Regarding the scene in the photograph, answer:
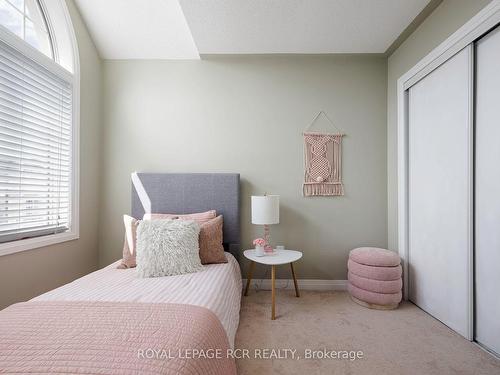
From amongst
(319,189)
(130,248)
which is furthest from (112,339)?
(319,189)

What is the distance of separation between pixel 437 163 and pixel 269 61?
195 cm

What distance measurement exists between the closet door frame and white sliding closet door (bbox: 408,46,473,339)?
1 cm

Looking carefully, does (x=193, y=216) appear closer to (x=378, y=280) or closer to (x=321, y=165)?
(x=321, y=165)

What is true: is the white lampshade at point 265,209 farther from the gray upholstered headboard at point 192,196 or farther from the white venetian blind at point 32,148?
the white venetian blind at point 32,148

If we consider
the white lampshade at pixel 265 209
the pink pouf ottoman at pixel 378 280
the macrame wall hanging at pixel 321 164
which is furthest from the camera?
the macrame wall hanging at pixel 321 164

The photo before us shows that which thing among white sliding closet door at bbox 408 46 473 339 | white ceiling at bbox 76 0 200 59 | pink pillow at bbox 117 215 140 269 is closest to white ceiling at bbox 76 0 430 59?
white ceiling at bbox 76 0 200 59

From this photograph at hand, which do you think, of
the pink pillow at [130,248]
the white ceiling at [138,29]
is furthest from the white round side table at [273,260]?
the white ceiling at [138,29]

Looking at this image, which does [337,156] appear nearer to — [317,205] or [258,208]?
[317,205]

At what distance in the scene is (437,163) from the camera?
2.00 m

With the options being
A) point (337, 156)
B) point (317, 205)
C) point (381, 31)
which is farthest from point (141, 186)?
point (381, 31)

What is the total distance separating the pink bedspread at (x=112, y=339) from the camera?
2.60 ft

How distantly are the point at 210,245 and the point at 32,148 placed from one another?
5.29 ft

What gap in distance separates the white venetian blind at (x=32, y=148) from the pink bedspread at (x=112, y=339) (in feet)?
3.10

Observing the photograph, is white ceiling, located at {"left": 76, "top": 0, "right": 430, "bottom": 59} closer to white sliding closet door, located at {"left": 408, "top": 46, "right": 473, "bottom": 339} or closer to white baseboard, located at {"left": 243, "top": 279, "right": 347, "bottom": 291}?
white sliding closet door, located at {"left": 408, "top": 46, "right": 473, "bottom": 339}
